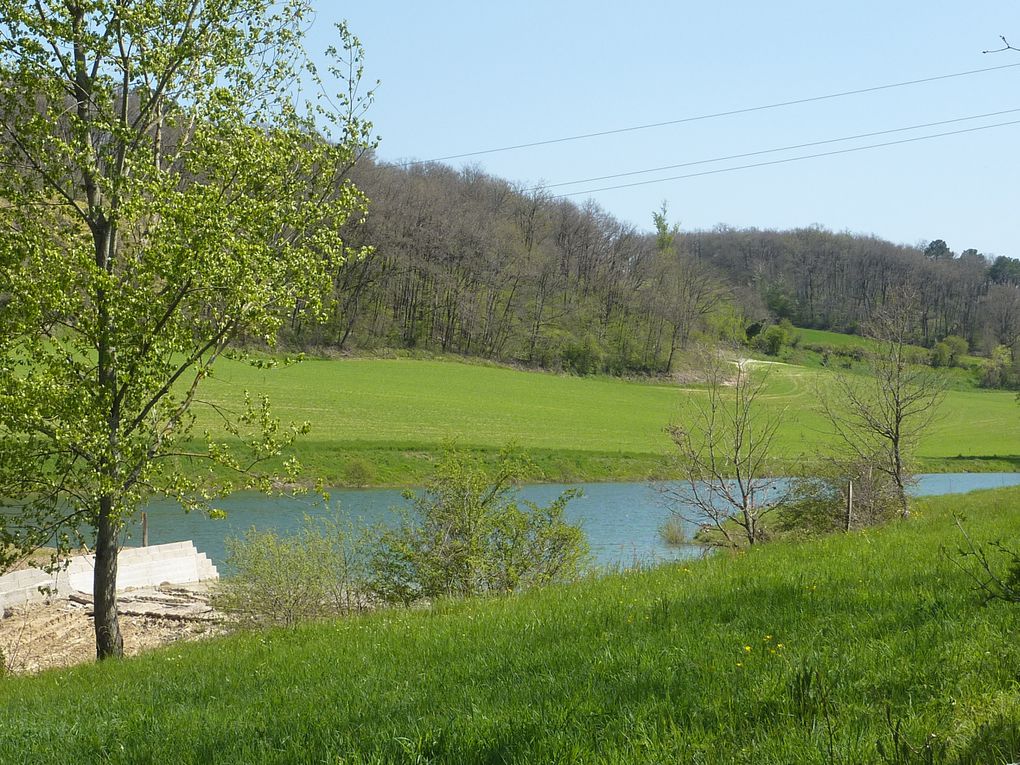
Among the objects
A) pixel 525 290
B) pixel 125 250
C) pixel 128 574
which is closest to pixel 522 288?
pixel 525 290

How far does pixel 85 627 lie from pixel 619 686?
A: 1815cm

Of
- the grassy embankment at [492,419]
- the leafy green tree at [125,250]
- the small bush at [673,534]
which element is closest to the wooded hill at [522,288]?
the grassy embankment at [492,419]

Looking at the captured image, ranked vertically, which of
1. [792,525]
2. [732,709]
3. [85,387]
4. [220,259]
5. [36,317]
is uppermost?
[220,259]

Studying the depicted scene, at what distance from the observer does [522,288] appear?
10150 cm

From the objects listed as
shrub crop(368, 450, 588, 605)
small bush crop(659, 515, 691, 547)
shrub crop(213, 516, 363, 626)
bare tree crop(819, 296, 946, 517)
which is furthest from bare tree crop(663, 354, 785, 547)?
shrub crop(213, 516, 363, 626)

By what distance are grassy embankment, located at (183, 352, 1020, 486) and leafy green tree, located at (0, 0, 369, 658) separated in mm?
30149

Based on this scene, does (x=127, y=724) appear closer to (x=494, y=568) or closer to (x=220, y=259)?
(x=220, y=259)

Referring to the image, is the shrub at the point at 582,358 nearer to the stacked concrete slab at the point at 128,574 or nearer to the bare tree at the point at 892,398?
the bare tree at the point at 892,398

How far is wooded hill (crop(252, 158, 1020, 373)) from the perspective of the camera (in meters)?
92.3

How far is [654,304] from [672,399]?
69.9 feet

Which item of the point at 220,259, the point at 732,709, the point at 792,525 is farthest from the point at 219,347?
the point at 792,525

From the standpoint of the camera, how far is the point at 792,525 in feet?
88.0

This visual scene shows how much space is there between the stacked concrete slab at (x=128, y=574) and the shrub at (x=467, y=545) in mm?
8946

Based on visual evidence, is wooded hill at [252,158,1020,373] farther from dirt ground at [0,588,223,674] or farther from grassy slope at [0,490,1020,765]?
grassy slope at [0,490,1020,765]
